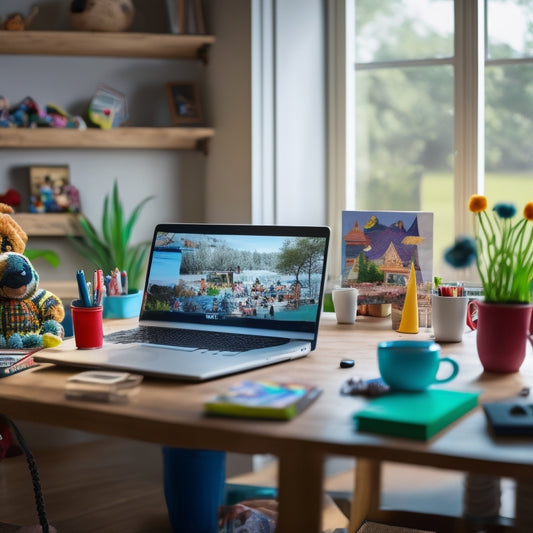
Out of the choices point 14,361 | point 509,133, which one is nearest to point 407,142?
point 509,133

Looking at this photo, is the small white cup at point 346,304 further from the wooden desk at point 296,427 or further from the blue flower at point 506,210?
the blue flower at point 506,210

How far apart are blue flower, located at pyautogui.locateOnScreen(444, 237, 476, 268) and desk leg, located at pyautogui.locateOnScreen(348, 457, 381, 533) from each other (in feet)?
2.13

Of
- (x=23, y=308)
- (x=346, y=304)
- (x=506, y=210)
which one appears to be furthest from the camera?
(x=346, y=304)

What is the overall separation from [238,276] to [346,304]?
0.36m

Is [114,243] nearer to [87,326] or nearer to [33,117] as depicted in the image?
[33,117]

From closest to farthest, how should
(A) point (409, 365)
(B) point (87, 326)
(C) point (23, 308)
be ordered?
1. (A) point (409, 365)
2. (B) point (87, 326)
3. (C) point (23, 308)

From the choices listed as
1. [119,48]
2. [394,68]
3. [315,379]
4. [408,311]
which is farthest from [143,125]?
[315,379]

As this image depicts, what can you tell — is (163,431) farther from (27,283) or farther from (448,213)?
(448,213)

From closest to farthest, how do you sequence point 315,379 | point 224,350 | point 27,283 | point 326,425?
point 326,425, point 315,379, point 224,350, point 27,283

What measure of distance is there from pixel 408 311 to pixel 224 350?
0.49 meters

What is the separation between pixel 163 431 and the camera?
3.48 feet

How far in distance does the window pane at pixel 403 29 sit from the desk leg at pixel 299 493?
77.8 inches

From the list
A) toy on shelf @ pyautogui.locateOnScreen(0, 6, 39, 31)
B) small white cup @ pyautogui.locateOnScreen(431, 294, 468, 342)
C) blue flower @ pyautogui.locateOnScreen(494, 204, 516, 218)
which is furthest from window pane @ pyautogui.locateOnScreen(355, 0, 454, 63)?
blue flower @ pyautogui.locateOnScreen(494, 204, 516, 218)

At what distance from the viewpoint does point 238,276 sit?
157 cm
